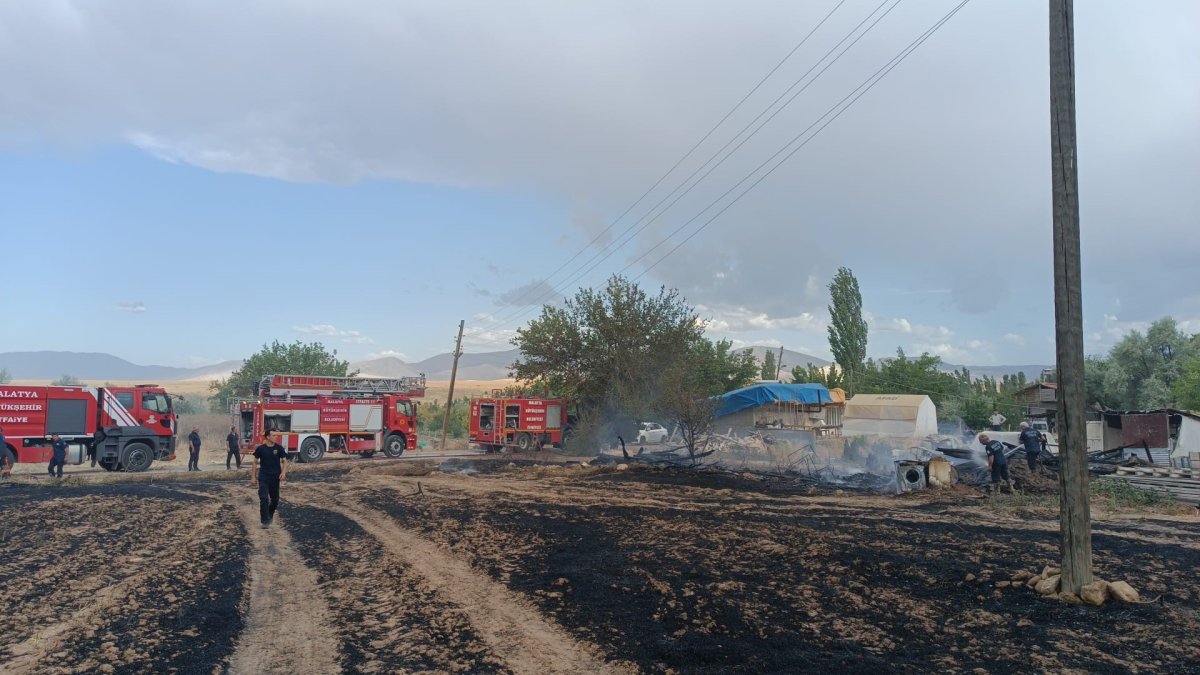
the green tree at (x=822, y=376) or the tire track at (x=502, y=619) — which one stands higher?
the green tree at (x=822, y=376)

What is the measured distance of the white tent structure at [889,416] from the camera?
39.1 meters

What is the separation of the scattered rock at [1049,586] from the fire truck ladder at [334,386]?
1049 inches

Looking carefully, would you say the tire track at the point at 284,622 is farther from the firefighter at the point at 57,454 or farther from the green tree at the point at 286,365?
the green tree at the point at 286,365

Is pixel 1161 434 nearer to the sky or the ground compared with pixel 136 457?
nearer to the sky

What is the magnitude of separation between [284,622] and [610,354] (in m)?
31.7

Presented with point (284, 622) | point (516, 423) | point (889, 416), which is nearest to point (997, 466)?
point (284, 622)

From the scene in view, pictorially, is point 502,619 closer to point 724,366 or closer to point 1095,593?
point 1095,593

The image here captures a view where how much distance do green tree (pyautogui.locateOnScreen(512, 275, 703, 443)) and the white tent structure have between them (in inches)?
414

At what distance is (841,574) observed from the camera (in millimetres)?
8797

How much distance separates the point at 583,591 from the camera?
8328 mm

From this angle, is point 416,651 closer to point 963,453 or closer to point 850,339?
point 963,453

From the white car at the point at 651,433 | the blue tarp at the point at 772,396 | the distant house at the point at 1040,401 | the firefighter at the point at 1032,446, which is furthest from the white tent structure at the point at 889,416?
the firefighter at the point at 1032,446

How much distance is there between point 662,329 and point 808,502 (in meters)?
→ 23.2

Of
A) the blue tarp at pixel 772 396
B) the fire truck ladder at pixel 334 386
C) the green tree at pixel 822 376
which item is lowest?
Answer: the blue tarp at pixel 772 396
